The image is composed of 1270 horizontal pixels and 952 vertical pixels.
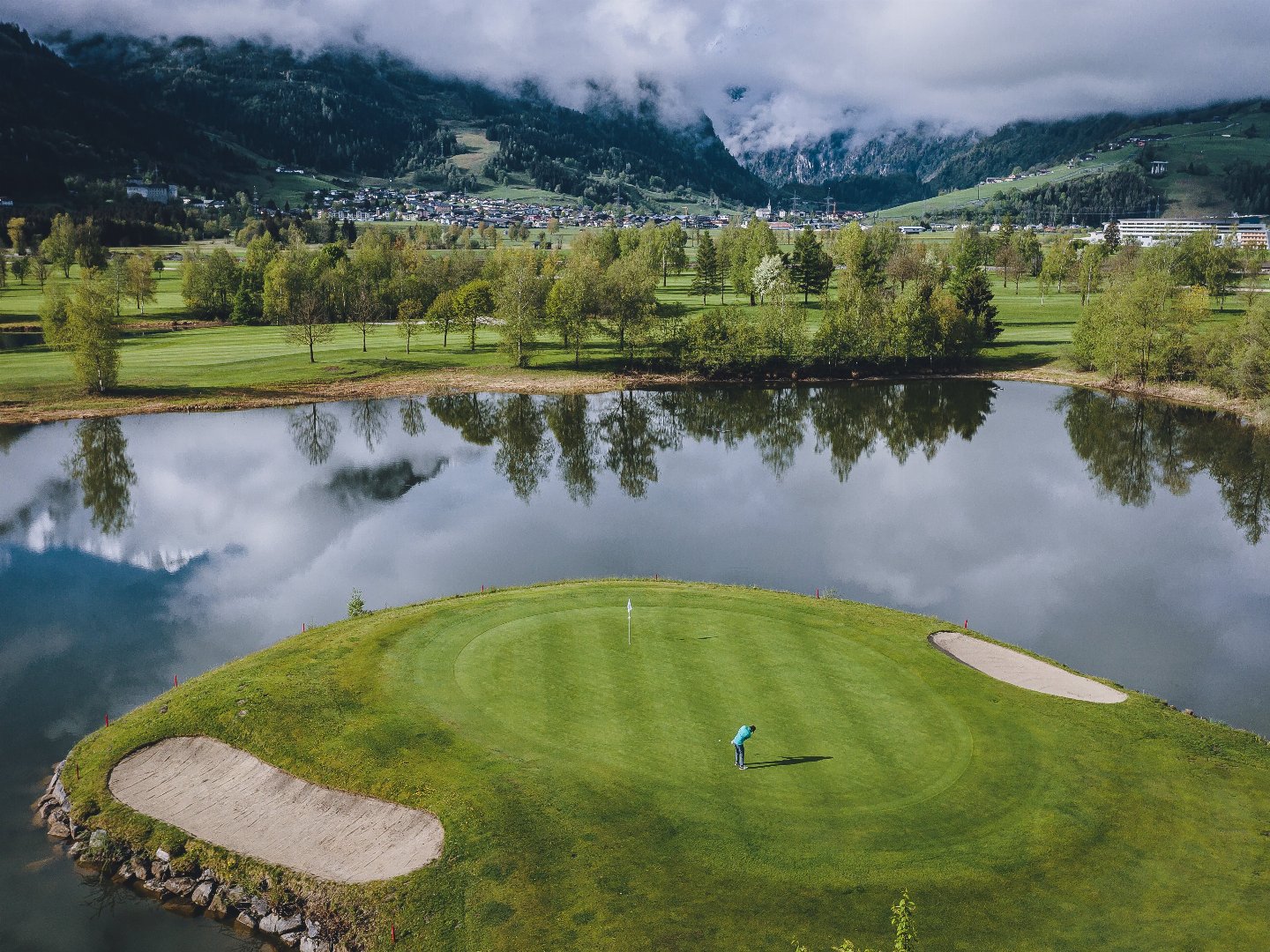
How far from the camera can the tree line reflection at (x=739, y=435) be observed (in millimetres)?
62438

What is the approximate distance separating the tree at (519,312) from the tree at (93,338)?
1574 inches

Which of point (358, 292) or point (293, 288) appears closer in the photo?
point (293, 288)

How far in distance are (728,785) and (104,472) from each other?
58.3 meters

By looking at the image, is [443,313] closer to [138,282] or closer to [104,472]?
[104,472]

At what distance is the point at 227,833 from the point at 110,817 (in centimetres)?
387

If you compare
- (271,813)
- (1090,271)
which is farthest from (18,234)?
(1090,271)

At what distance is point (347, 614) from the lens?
39.3 meters

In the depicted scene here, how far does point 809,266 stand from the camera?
142000 millimetres

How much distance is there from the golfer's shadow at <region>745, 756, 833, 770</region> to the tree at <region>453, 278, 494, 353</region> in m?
95.1

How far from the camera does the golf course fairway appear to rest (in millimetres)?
20000

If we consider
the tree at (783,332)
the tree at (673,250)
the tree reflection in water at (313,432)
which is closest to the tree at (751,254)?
the tree at (673,250)

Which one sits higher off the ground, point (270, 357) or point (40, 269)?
point (40, 269)

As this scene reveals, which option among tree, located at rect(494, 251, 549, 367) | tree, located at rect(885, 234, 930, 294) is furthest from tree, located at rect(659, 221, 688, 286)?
tree, located at rect(494, 251, 549, 367)

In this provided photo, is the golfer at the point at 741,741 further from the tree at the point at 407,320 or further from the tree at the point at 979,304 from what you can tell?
the tree at the point at 979,304
